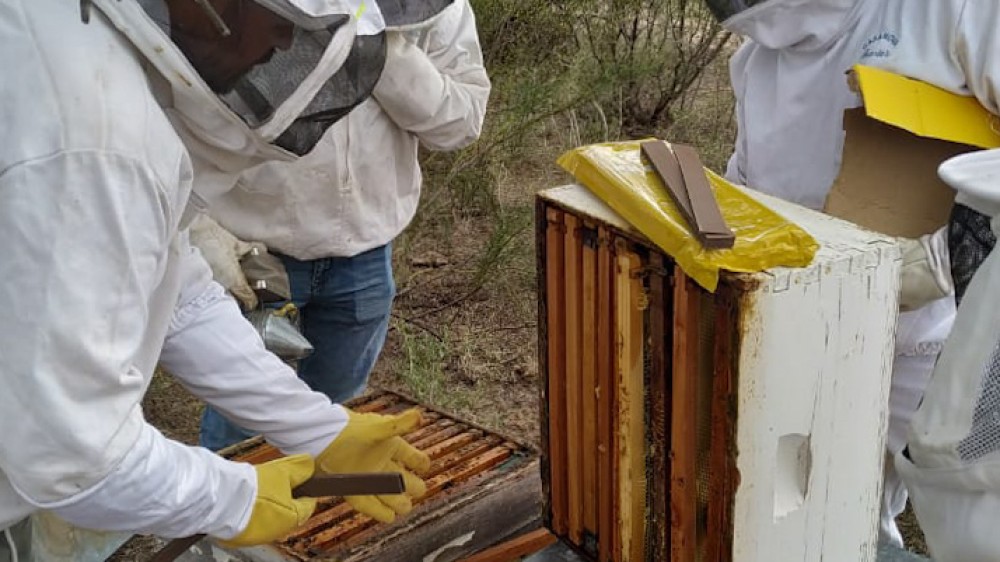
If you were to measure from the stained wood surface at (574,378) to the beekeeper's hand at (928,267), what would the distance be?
0.79m

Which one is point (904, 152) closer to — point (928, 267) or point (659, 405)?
point (928, 267)

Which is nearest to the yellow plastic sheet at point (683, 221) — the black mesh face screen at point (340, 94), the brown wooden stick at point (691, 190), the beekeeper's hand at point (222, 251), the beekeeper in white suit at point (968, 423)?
the brown wooden stick at point (691, 190)

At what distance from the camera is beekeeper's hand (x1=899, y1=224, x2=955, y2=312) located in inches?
78.7

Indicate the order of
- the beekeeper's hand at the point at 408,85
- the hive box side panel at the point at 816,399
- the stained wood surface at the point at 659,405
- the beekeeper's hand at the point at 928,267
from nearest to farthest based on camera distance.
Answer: the hive box side panel at the point at 816,399 < the stained wood surface at the point at 659,405 < the beekeeper's hand at the point at 928,267 < the beekeeper's hand at the point at 408,85

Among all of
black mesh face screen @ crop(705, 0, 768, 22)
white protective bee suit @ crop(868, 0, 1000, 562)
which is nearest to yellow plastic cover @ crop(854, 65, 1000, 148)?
black mesh face screen @ crop(705, 0, 768, 22)

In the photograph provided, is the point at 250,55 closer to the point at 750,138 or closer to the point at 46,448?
the point at 46,448

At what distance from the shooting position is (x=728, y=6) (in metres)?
2.16

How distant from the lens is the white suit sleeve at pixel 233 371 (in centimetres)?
180

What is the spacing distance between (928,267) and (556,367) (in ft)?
2.80

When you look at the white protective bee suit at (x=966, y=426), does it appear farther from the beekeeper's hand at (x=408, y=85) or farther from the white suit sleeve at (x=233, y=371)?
the beekeeper's hand at (x=408, y=85)

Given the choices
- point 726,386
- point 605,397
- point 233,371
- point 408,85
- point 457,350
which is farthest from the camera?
point 457,350

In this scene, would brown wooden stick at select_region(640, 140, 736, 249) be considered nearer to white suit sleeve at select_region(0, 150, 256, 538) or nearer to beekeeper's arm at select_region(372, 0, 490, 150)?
white suit sleeve at select_region(0, 150, 256, 538)

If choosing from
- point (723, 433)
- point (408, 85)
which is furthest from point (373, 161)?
point (723, 433)

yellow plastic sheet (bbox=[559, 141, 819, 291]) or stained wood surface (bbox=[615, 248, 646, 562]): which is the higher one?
yellow plastic sheet (bbox=[559, 141, 819, 291])
